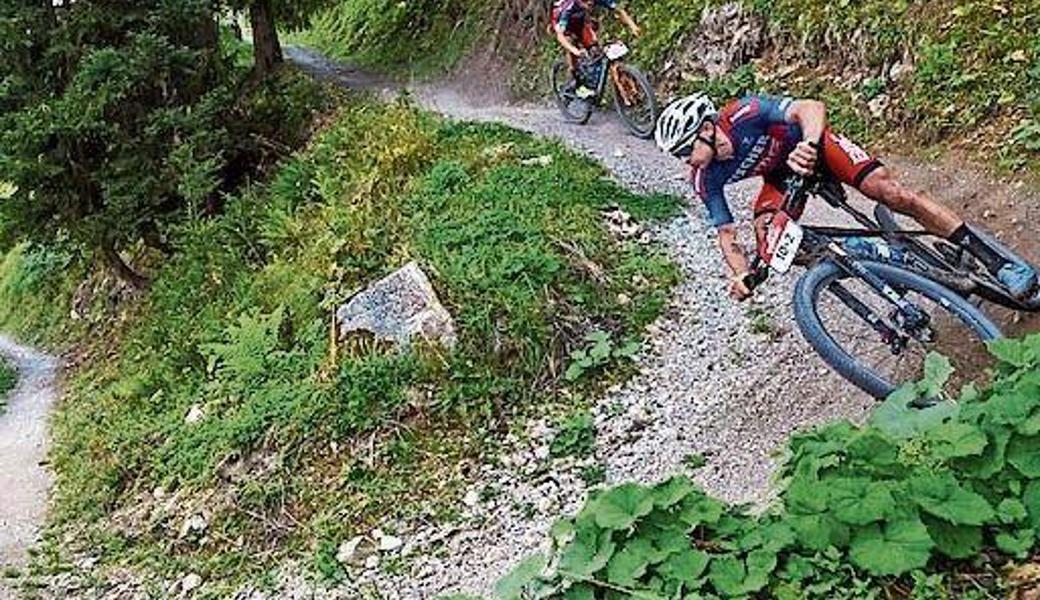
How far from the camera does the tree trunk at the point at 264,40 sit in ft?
55.5

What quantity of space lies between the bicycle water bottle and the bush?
2434 mm

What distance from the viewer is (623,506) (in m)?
3.70

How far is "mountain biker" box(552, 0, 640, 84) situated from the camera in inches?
533

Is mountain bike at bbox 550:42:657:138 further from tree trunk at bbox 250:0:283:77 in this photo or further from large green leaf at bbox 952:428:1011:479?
large green leaf at bbox 952:428:1011:479

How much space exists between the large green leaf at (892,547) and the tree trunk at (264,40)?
14.8m

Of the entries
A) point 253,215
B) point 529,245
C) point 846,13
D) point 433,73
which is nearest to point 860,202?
point 529,245

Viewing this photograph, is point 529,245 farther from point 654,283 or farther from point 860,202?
point 860,202

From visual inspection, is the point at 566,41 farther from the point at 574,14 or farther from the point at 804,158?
the point at 804,158

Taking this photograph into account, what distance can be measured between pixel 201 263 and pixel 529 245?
21.1 feet

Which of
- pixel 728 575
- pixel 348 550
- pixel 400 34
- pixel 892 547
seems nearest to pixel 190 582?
pixel 348 550

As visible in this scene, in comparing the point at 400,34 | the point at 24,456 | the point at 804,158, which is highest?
the point at 804,158

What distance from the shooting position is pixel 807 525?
3.58m

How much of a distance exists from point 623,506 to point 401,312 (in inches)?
218

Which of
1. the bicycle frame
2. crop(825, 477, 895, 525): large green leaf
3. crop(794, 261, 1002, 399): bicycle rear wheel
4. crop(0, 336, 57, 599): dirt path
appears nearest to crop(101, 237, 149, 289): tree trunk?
crop(0, 336, 57, 599): dirt path
